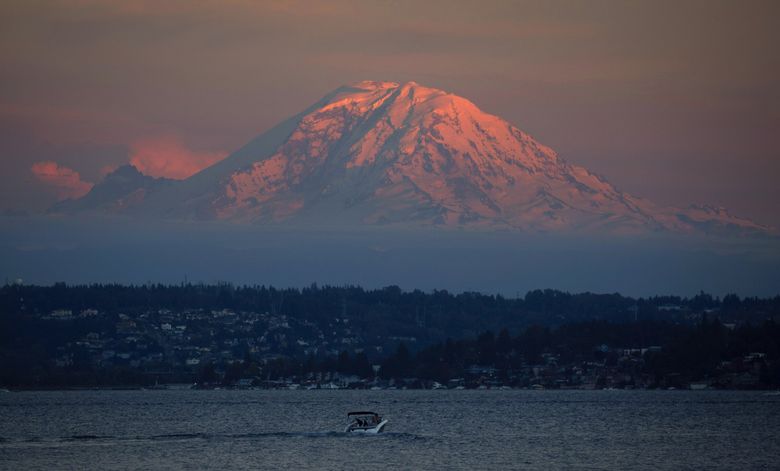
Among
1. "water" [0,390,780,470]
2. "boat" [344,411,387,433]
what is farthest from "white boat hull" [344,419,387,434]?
"water" [0,390,780,470]

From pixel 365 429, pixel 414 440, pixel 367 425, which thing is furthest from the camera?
pixel 367 425

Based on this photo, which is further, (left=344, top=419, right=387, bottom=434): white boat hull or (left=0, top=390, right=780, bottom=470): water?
(left=344, top=419, right=387, bottom=434): white boat hull

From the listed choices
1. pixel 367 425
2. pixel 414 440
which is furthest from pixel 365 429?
pixel 414 440

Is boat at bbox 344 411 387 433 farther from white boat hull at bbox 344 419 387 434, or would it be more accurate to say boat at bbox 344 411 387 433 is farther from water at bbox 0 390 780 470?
water at bbox 0 390 780 470

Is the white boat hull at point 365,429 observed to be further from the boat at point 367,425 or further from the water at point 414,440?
the water at point 414,440

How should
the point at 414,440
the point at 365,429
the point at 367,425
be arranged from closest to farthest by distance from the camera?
the point at 414,440 < the point at 365,429 < the point at 367,425

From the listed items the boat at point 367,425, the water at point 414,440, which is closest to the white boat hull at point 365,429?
the boat at point 367,425

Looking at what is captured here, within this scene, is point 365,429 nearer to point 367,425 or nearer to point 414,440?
point 367,425

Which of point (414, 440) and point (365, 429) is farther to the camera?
point (365, 429)

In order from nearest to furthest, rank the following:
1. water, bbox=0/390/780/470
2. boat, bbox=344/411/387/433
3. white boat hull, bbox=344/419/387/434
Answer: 1. water, bbox=0/390/780/470
2. white boat hull, bbox=344/419/387/434
3. boat, bbox=344/411/387/433

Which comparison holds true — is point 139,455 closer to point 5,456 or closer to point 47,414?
point 5,456
